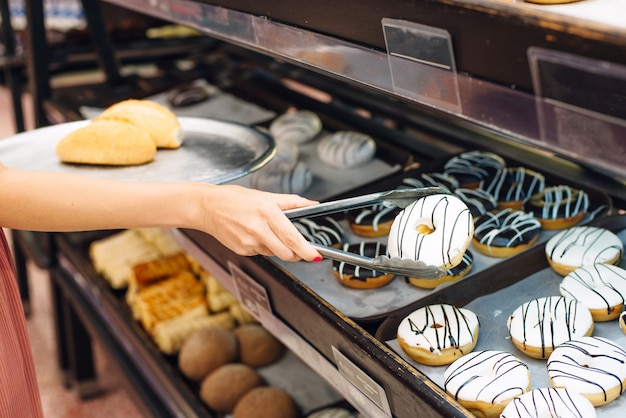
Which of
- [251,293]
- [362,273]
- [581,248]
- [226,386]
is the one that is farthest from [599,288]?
[226,386]

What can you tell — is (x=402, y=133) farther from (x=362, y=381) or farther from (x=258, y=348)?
(x=362, y=381)

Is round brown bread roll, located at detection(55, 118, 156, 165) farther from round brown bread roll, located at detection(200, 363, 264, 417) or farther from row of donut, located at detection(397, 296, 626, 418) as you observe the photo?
row of donut, located at detection(397, 296, 626, 418)

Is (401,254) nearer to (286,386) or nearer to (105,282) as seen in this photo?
(286,386)

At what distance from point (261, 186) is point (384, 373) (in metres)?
Result: 0.93

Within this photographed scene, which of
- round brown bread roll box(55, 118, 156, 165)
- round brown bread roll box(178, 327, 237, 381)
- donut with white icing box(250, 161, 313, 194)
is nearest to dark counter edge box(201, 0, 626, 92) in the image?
round brown bread roll box(55, 118, 156, 165)

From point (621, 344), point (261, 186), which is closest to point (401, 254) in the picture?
point (621, 344)

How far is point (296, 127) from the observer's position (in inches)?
87.7

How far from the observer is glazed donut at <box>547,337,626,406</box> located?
1094mm

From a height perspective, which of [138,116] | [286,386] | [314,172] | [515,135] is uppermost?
[515,135]

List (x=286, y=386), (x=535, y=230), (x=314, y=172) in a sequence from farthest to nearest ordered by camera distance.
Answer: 1. (x=314, y=172)
2. (x=286, y=386)
3. (x=535, y=230)

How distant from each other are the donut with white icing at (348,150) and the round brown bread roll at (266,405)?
65 cm

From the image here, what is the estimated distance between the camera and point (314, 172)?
6.86ft

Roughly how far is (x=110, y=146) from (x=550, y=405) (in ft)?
3.60

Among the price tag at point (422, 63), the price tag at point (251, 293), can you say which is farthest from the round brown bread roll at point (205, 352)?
the price tag at point (422, 63)
